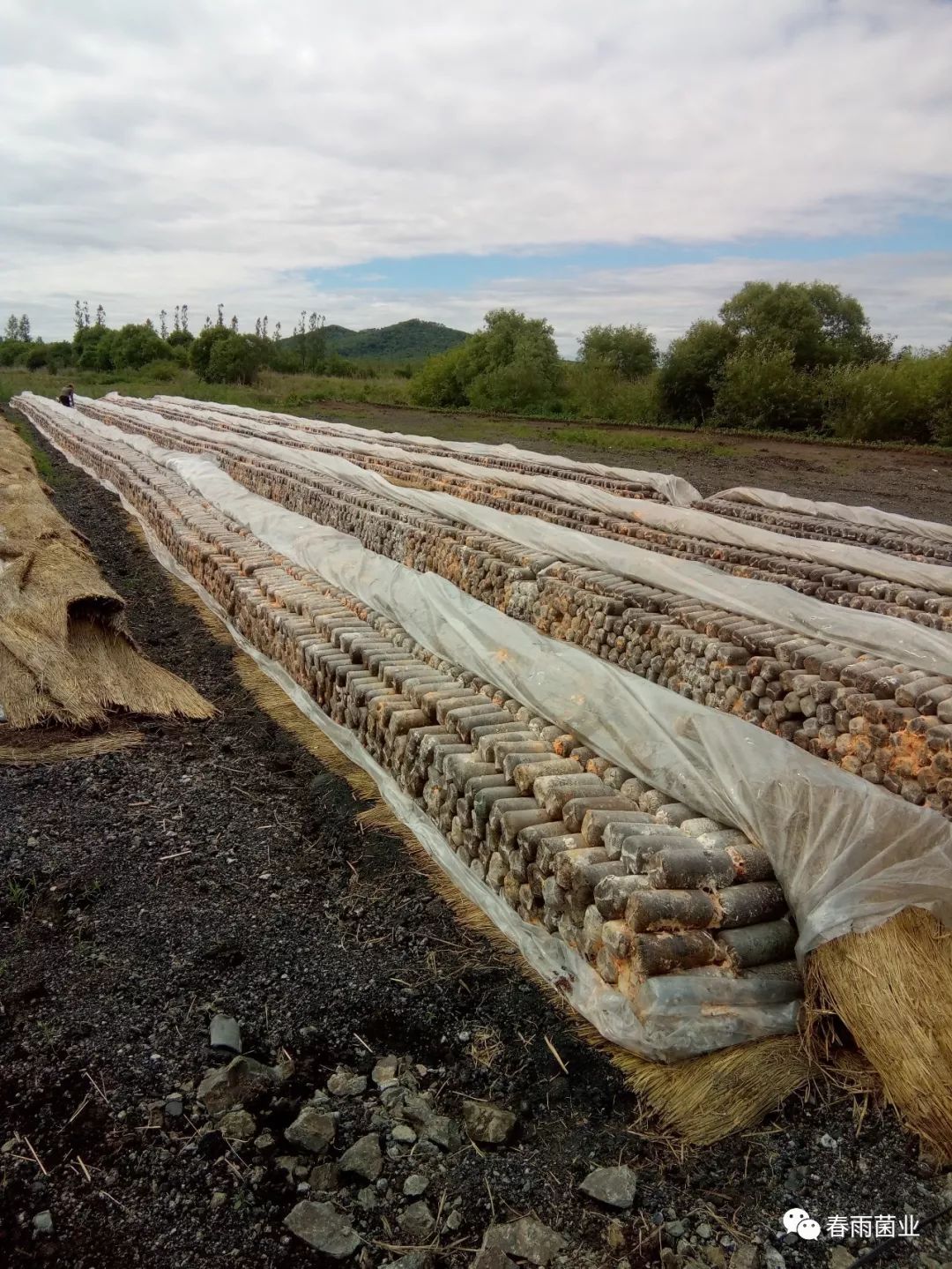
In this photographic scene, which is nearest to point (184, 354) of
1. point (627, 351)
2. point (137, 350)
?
point (137, 350)

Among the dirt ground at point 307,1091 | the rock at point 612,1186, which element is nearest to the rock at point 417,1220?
the dirt ground at point 307,1091

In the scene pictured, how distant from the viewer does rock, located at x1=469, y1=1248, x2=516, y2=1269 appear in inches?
114

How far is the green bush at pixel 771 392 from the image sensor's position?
30500mm

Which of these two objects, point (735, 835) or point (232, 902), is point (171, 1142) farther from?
point (735, 835)

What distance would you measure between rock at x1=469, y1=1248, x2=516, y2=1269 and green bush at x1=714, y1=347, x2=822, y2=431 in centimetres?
3077

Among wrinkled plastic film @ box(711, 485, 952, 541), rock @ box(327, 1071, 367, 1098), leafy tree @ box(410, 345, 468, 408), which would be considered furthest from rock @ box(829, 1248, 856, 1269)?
leafy tree @ box(410, 345, 468, 408)

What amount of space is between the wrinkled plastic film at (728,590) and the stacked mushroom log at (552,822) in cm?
187

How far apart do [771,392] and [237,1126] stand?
31.7 meters

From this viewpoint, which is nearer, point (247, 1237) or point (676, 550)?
point (247, 1237)

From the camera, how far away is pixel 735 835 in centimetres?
432

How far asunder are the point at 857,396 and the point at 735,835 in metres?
27.6

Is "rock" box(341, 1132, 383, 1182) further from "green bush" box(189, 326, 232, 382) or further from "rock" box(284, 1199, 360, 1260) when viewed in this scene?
"green bush" box(189, 326, 232, 382)

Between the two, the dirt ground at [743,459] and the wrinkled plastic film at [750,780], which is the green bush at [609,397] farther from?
the wrinkled plastic film at [750,780]

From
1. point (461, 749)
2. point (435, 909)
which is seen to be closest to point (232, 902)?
point (435, 909)
